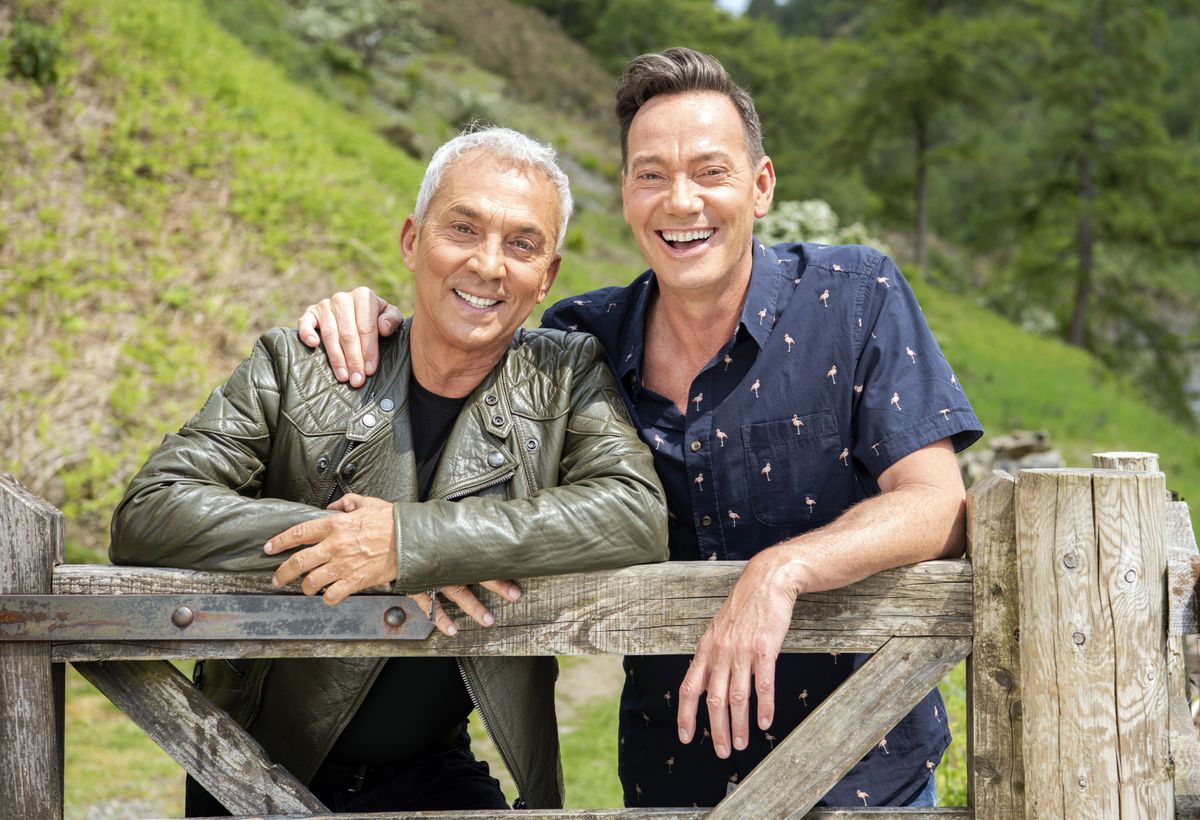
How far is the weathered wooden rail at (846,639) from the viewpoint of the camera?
2102 millimetres

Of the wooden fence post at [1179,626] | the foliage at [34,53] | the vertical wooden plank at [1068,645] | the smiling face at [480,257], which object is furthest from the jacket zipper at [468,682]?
the foliage at [34,53]

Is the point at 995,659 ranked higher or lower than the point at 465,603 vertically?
lower

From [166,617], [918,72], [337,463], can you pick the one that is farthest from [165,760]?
[918,72]

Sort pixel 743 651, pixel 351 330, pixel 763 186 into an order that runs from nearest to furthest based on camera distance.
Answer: pixel 743 651 → pixel 351 330 → pixel 763 186

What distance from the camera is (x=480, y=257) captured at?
2662 millimetres

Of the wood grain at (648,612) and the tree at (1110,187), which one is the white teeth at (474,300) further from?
the tree at (1110,187)

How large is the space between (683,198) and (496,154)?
0.46 m

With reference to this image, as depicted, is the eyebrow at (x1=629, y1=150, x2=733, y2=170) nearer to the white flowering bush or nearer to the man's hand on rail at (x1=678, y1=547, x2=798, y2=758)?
the man's hand on rail at (x1=678, y1=547, x2=798, y2=758)

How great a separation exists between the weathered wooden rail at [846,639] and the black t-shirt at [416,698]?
1.18 ft

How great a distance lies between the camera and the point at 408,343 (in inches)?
110

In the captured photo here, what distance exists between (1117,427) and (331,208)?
12861mm

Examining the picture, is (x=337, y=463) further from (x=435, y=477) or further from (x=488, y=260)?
(x=488, y=260)

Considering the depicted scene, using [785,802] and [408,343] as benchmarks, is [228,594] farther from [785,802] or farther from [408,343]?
[785,802]

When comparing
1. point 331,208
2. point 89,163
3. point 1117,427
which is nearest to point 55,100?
point 89,163
